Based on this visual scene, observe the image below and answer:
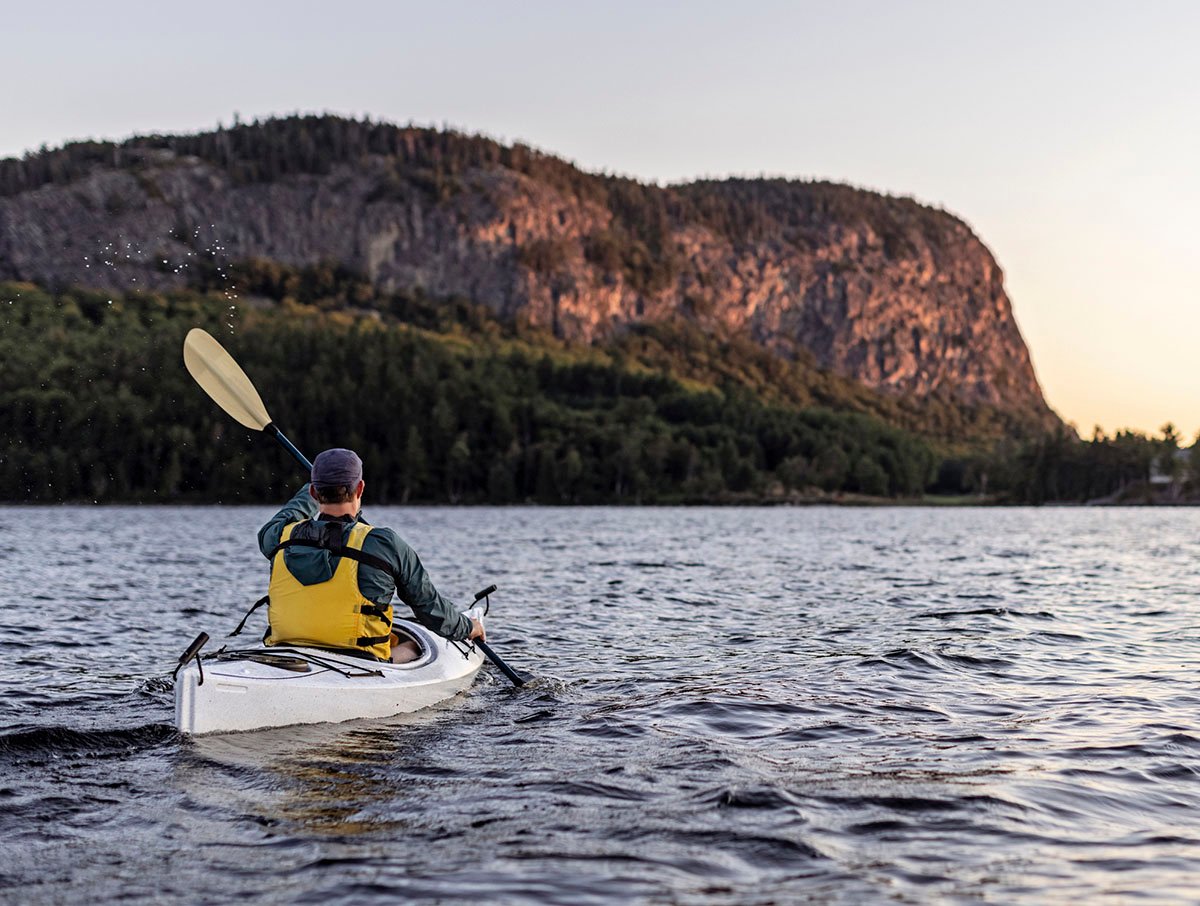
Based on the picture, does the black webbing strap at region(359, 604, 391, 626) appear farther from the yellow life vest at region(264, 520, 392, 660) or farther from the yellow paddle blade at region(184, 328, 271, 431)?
the yellow paddle blade at region(184, 328, 271, 431)

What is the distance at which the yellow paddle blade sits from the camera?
12.9 metres

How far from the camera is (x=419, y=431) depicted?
138 meters

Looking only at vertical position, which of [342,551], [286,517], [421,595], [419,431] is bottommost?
[421,595]

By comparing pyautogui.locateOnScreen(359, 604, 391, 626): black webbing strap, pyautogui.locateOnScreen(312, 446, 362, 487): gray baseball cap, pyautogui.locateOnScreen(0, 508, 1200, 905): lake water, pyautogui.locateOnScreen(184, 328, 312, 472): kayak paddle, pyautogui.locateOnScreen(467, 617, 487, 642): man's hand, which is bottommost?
pyautogui.locateOnScreen(0, 508, 1200, 905): lake water

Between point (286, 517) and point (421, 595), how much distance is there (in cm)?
135

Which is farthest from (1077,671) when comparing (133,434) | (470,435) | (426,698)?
(470,435)

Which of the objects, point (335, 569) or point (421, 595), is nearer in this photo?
point (335, 569)

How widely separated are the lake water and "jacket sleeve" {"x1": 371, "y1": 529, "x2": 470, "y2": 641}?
0.91 metres

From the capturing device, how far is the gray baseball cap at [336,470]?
9039 mm

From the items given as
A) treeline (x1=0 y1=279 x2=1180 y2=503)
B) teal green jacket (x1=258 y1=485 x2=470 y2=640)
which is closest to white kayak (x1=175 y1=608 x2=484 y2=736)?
teal green jacket (x1=258 y1=485 x2=470 y2=640)

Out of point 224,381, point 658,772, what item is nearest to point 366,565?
point 658,772

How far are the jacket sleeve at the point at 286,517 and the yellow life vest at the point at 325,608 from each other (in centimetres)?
11

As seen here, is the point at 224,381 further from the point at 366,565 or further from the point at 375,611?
the point at 366,565

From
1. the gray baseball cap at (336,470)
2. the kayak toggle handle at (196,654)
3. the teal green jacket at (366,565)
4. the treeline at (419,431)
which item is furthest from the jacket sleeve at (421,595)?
the treeline at (419,431)
